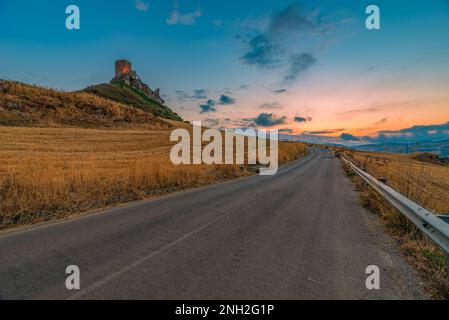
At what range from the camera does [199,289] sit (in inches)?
124

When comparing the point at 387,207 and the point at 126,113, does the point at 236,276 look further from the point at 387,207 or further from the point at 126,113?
the point at 126,113

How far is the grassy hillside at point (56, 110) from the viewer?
3189 cm

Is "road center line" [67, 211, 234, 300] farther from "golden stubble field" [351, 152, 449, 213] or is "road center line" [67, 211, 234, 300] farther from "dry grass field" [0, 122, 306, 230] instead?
"golden stubble field" [351, 152, 449, 213]

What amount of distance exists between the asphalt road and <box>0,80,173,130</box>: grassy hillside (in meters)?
33.2

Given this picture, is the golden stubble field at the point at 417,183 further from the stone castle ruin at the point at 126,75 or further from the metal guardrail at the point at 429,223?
the stone castle ruin at the point at 126,75

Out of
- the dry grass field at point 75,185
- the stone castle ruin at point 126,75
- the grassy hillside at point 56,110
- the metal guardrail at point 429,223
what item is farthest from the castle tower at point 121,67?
the metal guardrail at point 429,223

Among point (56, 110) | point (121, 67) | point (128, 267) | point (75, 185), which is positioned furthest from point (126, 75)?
point (128, 267)

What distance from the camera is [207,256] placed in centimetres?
418

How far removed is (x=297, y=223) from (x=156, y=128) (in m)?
44.7

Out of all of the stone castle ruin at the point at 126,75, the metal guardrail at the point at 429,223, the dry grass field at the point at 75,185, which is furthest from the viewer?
the stone castle ruin at the point at 126,75

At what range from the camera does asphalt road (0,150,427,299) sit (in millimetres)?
3141

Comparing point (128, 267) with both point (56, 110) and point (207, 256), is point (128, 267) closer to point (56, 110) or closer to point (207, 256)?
point (207, 256)

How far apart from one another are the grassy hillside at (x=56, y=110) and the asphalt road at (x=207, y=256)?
33245 mm
